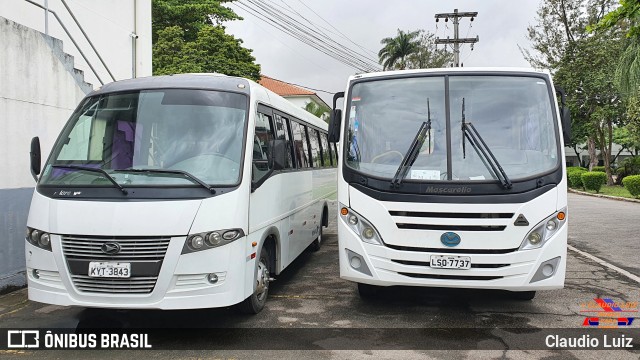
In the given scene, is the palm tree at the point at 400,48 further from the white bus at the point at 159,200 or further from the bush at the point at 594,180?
the white bus at the point at 159,200

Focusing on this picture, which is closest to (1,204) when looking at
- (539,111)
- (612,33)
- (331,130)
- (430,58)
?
(331,130)

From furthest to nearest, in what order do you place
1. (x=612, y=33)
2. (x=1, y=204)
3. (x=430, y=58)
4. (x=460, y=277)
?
(x=430, y=58)
(x=612, y=33)
(x=1, y=204)
(x=460, y=277)

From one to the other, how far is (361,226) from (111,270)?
95.2 inches

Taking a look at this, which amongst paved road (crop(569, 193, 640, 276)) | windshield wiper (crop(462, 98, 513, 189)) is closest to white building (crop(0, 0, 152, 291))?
windshield wiper (crop(462, 98, 513, 189))

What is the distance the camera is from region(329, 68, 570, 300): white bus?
496cm

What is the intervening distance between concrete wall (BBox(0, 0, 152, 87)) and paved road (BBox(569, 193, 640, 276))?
1072cm

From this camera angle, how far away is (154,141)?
4.98 meters

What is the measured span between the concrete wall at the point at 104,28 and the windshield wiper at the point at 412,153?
7.85 m

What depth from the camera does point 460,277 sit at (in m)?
5.03

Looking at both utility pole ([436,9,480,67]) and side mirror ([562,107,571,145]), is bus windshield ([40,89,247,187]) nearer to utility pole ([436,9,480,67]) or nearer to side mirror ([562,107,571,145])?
→ side mirror ([562,107,571,145])

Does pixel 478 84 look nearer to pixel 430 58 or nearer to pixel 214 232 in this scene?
pixel 214 232

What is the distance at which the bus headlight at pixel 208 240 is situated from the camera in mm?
4438

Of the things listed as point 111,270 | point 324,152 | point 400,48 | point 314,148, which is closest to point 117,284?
point 111,270

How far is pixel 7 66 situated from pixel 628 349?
7778mm
